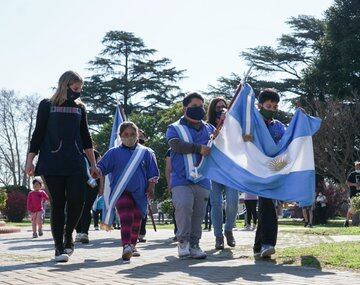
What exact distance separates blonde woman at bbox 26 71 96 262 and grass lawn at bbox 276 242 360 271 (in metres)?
2.45

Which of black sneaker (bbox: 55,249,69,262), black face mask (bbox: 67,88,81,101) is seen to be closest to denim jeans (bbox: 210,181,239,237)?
black sneaker (bbox: 55,249,69,262)

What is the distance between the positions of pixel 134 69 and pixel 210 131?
51755 mm

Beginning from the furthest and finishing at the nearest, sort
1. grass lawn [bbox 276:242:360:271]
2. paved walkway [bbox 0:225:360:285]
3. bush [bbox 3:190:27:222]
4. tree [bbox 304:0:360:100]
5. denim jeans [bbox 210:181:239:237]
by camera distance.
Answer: tree [bbox 304:0:360:100] → bush [bbox 3:190:27:222] → denim jeans [bbox 210:181:239:237] → grass lawn [bbox 276:242:360:271] → paved walkway [bbox 0:225:360:285]

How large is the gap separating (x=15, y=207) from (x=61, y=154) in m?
28.2

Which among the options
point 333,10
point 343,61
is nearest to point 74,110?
point 343,61

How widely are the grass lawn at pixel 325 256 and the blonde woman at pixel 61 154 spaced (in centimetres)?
245

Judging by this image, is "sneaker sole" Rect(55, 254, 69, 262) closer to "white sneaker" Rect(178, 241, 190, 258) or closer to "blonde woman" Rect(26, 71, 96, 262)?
"blonde woman" Rect(26, 71, 96, 262)

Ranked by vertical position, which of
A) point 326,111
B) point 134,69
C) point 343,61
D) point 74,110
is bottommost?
point 74,110

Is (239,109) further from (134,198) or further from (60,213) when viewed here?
(60,213)

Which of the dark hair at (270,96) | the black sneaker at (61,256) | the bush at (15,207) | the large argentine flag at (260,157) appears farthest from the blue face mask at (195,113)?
the bush at (15,207)

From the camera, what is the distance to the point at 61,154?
7305mm

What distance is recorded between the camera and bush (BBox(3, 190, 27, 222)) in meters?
33.8

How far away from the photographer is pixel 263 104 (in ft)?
25.8

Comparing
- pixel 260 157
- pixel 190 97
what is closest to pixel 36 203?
pixel 190 97
